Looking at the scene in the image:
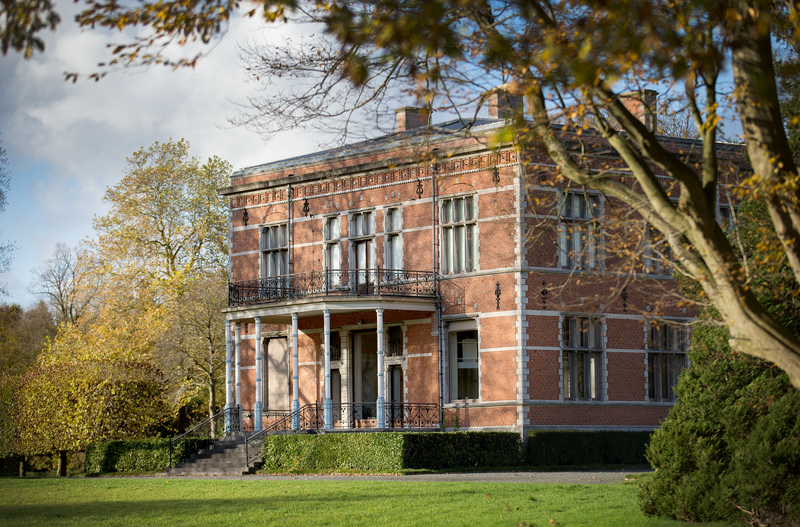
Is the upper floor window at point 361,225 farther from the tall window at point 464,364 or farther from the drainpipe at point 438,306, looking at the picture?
the tall window at point 464,364

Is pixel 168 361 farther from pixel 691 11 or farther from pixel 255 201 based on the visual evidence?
pixel 691 11

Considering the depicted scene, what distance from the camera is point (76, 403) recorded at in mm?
27547

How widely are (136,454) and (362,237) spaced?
341 inches

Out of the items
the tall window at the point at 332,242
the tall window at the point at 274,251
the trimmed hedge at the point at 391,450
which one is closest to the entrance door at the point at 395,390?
the tall window at the point at 332,242

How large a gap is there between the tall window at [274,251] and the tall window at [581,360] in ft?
29.6

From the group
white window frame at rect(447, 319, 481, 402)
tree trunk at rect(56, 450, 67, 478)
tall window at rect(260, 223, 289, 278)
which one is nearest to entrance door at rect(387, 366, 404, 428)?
white window frame at rect(447, 319, 481, 402)

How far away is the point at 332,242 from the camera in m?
27.1

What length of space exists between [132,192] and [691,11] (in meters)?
33.1

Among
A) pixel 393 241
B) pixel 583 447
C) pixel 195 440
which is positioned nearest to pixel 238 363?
pixel 195 440

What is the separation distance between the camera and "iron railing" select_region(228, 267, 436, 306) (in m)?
24.9

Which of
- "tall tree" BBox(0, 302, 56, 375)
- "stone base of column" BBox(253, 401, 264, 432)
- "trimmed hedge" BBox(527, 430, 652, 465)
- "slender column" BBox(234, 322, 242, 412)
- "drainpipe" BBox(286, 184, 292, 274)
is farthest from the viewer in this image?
"tall tree" BBox(0, 302, 56, 375)

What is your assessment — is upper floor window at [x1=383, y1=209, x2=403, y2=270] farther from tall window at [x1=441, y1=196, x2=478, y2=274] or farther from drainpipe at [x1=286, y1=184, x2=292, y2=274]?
drainpipe at [x1=286, y1=184, x2=292, y2=274]

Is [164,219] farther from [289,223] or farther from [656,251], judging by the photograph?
[656,251]

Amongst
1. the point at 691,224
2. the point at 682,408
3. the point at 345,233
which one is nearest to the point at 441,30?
the point at 691,224
